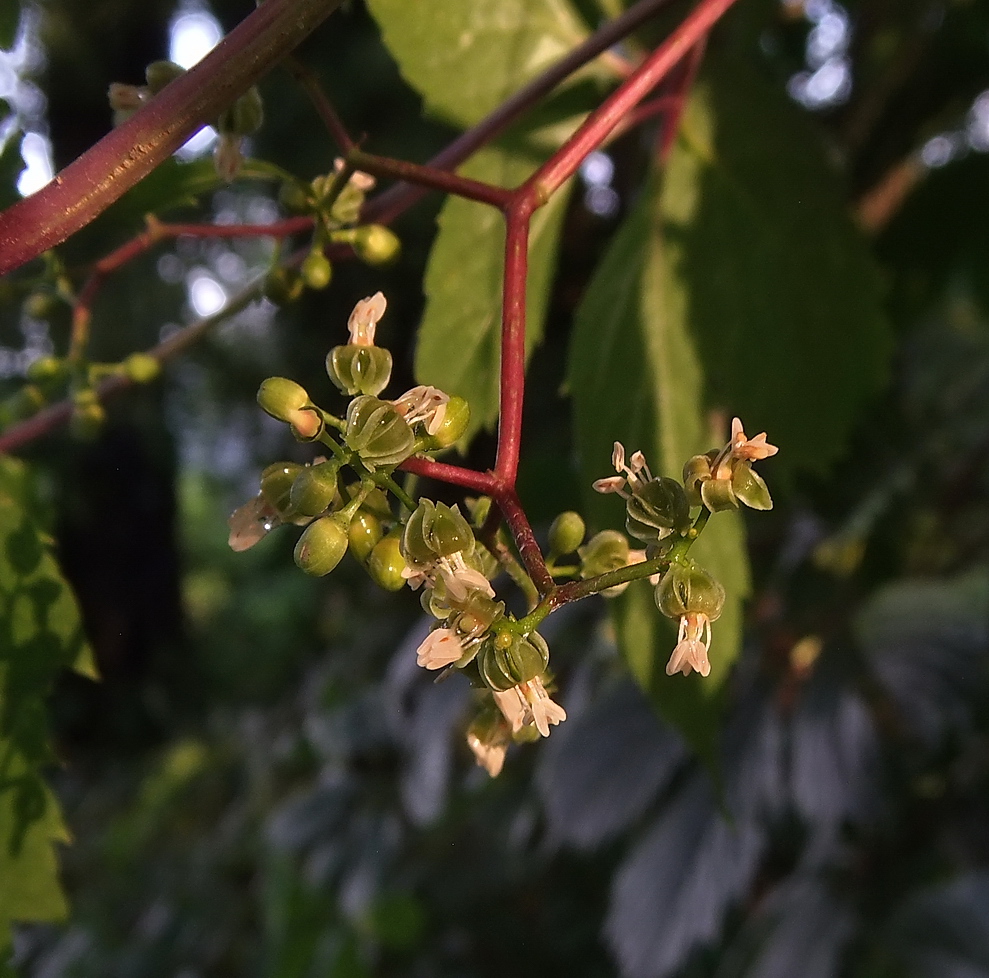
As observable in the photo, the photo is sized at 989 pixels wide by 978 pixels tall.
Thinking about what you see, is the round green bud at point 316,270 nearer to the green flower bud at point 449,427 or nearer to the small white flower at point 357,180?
the small white flower at point 357,180

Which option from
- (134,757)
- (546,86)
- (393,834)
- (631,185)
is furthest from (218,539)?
(546,86)

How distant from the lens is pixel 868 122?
1142mm

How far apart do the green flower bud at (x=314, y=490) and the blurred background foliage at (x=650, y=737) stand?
235 millimetres

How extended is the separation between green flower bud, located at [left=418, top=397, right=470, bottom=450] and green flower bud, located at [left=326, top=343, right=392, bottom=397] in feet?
0.08

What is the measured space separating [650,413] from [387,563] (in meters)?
0.28

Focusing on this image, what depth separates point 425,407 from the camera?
0.99ft

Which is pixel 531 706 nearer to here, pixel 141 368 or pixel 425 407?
pixel 425 407

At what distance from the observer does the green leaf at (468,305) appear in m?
0.50

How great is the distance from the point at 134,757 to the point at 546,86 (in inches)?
119

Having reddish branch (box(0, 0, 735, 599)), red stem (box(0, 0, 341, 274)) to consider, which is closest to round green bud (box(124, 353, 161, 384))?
reddish branch (box(0, 0, 735, 599))

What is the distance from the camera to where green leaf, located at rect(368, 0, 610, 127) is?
529mm

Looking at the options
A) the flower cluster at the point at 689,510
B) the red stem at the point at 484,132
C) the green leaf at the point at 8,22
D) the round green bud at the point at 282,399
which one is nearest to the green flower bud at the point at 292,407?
the round green bud at the point at 282,399

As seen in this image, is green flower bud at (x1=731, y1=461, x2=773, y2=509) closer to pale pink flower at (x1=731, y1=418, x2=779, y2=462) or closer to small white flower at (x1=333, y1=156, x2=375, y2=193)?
pale pink flower at (x1=731, y1=418, x2=779, y2=462)

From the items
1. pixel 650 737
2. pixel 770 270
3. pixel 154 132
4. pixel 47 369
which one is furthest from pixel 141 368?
pixel 650 737
